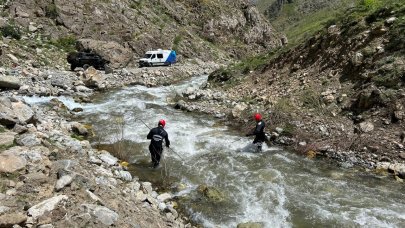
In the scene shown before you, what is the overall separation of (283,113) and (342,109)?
2.54 metres

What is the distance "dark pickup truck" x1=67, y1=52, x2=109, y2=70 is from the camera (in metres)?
32.6

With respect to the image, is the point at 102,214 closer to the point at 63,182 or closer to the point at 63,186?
the point at 63,186

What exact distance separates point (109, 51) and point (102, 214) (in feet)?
103

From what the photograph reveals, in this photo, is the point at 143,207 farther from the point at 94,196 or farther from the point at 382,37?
the point at 382,37

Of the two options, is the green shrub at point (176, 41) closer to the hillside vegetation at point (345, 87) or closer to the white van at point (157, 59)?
the white van at point (157, 59)

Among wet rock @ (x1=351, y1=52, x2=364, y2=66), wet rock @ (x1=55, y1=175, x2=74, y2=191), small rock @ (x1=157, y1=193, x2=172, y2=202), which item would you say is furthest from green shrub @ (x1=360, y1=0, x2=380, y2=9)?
wet rock @ (x1=55, y1=175, x2=74, y2=191)

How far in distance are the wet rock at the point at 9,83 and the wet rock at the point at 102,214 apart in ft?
51.5

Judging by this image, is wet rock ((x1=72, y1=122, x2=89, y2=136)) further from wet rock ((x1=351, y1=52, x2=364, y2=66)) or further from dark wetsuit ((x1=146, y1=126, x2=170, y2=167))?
wet rock ((x1=351, y1=52, x2=364, y2=66))

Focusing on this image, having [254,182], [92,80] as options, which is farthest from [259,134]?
[92,80]

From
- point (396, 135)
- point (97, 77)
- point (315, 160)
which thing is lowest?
point (315, 160)

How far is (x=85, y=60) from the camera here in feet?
109

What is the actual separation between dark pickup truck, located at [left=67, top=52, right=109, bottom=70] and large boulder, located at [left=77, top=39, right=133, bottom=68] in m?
Answer: 1.31

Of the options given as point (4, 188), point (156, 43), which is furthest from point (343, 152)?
point (156, 43)

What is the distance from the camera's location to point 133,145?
14.7m
